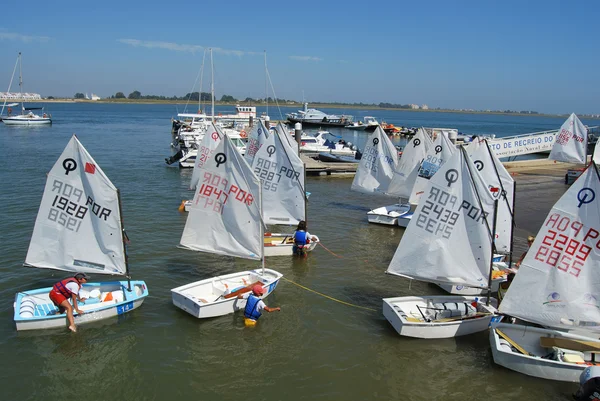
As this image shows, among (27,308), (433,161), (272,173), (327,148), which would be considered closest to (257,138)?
(272,173)

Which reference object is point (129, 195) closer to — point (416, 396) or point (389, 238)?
point (389, 238)

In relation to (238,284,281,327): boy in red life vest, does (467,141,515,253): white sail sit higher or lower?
higher

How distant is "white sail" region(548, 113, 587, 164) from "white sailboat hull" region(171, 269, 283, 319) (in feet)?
104

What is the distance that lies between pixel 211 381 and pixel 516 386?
26.1 ft

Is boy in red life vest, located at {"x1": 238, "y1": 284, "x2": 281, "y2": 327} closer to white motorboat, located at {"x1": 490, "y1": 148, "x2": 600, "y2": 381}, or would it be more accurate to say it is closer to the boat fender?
the boat fender

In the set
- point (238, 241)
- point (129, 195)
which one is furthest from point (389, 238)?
point (129, 195)

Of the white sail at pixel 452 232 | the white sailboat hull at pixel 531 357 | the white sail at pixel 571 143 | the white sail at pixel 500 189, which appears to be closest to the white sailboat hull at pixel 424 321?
the white sail at pixel 452 232

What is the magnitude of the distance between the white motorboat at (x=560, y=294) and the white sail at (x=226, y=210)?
344 inches

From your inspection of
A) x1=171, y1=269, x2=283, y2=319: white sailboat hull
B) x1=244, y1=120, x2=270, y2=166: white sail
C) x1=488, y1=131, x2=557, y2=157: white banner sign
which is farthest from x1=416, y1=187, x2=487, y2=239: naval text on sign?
x1=488, y1=131, x2=557, y2=157: white banner sign

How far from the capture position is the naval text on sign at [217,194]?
16.9 metres

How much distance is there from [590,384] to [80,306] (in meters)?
14.3

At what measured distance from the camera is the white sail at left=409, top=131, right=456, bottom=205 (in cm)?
2569

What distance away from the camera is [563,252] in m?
12.7

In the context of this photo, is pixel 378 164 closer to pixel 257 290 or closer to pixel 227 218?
pixel 227 218
